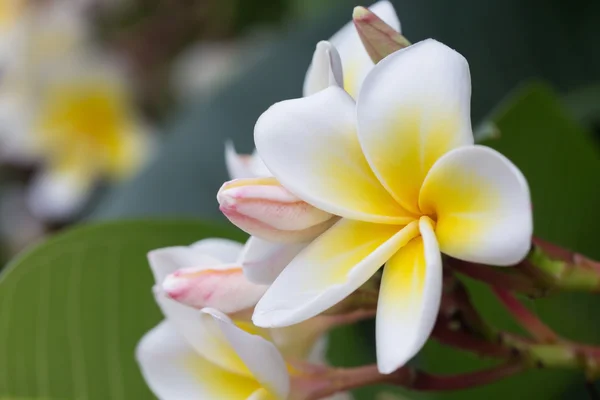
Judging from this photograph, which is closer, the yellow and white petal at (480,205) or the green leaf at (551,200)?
the yellow and white petal at (480,205)

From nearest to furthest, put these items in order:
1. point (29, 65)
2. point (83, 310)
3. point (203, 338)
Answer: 1. point (203, 338)
2. point (83, 310)
3. point (29, 65)

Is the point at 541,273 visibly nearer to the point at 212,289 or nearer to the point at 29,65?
the point at 212,289

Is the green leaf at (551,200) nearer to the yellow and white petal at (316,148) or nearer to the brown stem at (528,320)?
the brown stem at (528,320)

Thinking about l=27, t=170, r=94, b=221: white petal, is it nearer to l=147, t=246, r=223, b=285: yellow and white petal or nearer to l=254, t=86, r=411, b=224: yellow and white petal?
l=147, t=246, r=223, b=285: yellow and white petal

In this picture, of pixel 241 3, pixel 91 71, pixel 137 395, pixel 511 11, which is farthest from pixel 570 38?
pixel 91 71

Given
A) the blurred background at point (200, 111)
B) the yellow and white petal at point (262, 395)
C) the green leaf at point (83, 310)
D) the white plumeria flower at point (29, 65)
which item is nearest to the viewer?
the yellow and white petal at point (262, 395)

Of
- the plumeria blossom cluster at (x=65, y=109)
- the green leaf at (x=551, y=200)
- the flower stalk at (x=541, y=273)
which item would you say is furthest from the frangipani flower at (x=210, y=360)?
the plumeria blossom cluster at (x=65, y=109)

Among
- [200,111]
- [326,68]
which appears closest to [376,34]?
[326,68]
